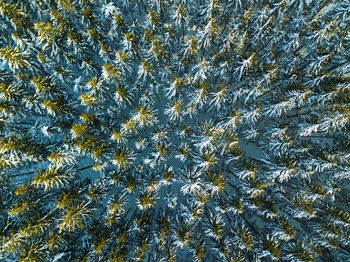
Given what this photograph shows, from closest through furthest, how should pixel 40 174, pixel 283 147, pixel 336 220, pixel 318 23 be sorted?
pixel 40 174, pixel 336 220, pixel 283 147, pixel 318 23

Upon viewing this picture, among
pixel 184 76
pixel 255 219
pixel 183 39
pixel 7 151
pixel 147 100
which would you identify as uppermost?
pixel 183 39

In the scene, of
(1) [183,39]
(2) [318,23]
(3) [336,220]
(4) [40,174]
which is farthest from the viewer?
(1) [183,39]

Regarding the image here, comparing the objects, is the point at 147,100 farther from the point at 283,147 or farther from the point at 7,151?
the point at 283,147

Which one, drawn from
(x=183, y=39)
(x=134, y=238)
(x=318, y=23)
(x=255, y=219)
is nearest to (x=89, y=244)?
(x=134, y=238)

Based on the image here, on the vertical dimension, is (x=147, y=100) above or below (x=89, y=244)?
above

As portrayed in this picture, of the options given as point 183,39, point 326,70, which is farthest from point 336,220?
point 183,39

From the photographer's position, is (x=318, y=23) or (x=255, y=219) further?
(x=255, y=219)

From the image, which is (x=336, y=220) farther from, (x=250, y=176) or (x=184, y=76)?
(x=184, y=76)
